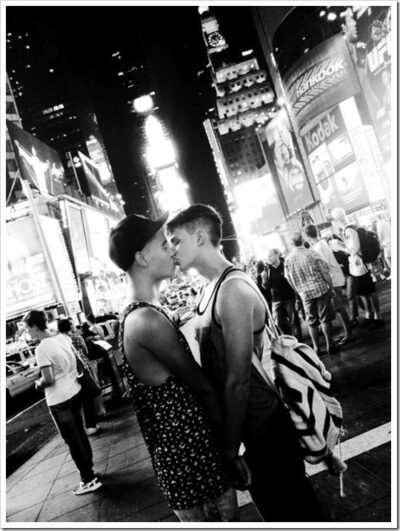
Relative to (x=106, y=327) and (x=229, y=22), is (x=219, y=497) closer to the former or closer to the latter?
(x=106, y=327)

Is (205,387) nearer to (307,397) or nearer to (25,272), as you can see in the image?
(307,397)

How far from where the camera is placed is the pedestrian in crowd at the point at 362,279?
23.7ft

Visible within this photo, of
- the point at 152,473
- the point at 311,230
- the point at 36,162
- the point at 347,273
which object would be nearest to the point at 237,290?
the point at 152,473

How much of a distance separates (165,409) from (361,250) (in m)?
6.56

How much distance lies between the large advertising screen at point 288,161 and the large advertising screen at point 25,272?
26237mm

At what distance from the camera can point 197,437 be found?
1820 mm

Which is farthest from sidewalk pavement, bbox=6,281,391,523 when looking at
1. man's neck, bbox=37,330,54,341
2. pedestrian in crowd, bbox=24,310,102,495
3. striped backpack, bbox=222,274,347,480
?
man's neck, bbox=37,330,54,341

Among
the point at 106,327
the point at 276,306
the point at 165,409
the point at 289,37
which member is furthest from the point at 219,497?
the point at 289,37

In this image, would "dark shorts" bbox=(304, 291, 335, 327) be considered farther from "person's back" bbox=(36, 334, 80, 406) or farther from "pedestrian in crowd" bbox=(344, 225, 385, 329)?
"person's back" bbox=(36, 334, 80, 406)

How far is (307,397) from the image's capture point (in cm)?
204

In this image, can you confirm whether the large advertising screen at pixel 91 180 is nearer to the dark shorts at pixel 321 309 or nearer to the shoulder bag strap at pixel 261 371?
the dark shorts at pixel 321 309

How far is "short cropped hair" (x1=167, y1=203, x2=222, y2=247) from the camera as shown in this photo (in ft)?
7.73

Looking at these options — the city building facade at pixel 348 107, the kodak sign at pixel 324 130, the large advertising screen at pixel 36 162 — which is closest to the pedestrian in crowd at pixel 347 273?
the city building facade at pixel 348 107

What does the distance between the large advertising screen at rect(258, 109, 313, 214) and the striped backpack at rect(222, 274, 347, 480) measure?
33769 millimetres
